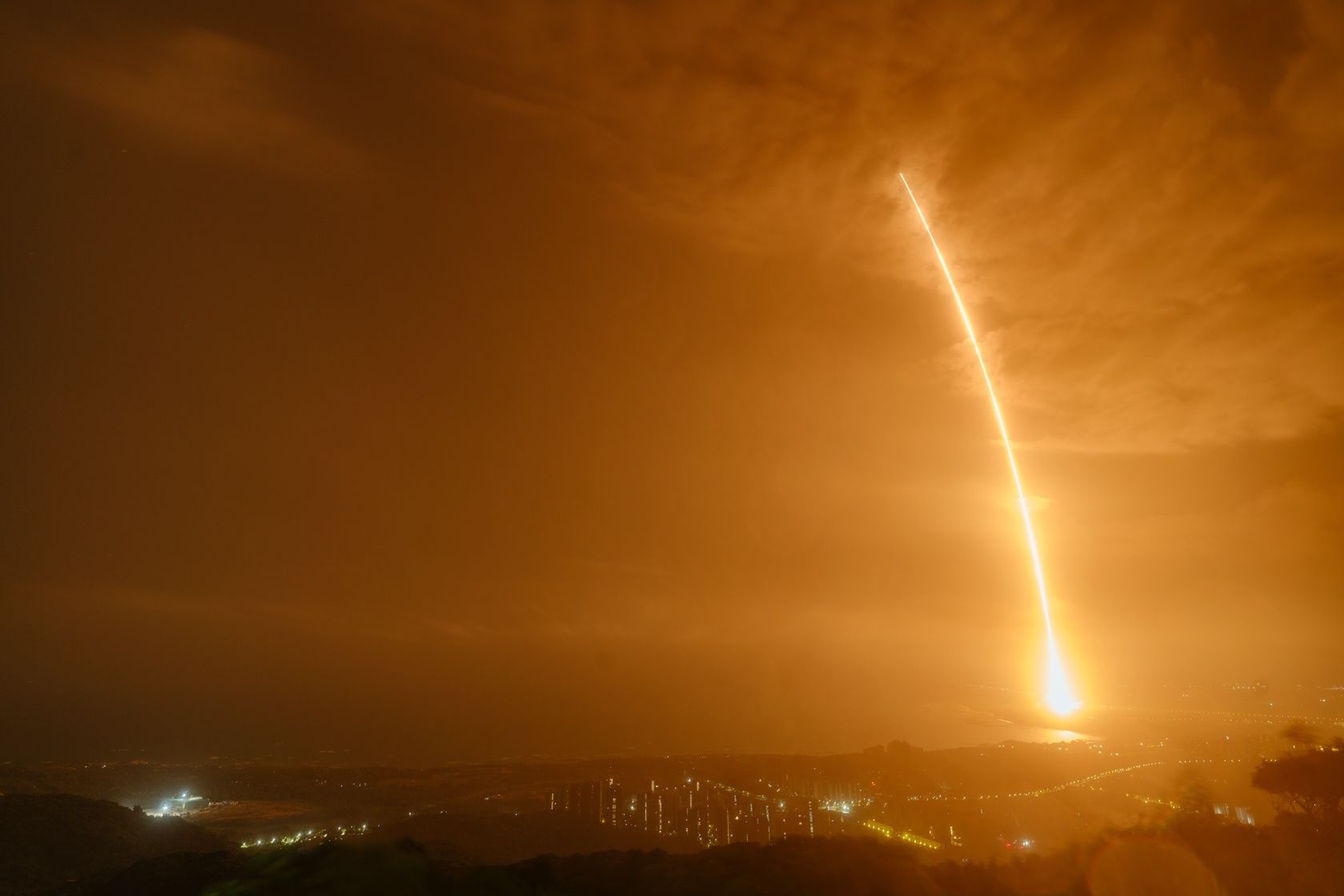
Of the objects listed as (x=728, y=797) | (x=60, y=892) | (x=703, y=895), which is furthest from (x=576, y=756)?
(x=703, y=895)

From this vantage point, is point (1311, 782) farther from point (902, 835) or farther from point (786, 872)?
point (786, 872)

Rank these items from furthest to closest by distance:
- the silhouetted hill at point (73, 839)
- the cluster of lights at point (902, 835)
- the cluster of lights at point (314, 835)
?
1. the cluster of lights at point (902, 835)
2. the cluster of lights at point (314, 835)
3. the silhouetted hill at point (73, 839)

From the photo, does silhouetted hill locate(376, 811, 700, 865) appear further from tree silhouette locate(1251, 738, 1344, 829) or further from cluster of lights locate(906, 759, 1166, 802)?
tree silhouette locate(1251, 738, 1344, 829)

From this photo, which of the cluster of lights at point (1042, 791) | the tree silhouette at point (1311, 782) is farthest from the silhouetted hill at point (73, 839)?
the cluster of lights at point (1042, 791)

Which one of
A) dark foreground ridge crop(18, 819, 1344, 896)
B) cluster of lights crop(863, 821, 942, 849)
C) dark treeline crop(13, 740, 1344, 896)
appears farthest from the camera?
cluster of lights crop(863, 821, 942, 849)

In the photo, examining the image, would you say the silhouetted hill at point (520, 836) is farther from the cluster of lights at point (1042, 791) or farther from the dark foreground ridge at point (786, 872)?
the cluster of lights at point (1042, 791)

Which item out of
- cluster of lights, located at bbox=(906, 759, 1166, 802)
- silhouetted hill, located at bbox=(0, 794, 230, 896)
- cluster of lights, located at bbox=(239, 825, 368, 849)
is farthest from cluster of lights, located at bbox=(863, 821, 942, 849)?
silhouetted hill, located at bbox=(0, 794, 230, 896)
